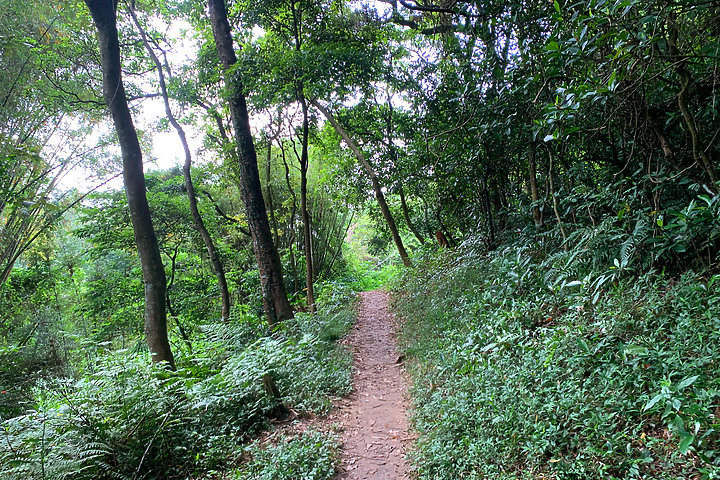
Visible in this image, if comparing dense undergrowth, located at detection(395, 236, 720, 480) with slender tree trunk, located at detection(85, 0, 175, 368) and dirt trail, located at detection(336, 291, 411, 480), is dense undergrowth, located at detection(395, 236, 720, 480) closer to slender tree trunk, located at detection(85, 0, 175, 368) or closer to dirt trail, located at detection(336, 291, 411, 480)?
dirt trail, located at detection(336, 291, 411, 480)

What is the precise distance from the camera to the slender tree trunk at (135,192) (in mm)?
4559

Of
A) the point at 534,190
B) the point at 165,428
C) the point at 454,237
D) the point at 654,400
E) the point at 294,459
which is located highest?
the point at 534,190

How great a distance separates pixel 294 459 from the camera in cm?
304

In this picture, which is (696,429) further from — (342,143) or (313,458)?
(342,143)

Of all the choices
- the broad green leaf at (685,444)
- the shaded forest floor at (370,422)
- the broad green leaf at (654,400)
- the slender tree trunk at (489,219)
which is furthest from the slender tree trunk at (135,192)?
the slender tree trunk at (489,219)

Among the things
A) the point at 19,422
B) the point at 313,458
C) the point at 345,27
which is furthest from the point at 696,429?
the point at 345,27

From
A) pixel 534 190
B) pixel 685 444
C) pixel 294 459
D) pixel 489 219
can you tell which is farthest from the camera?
pixel 489 219

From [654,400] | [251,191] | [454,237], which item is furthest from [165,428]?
[454,237]

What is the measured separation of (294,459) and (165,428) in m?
1.38

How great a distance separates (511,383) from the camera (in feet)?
9.77

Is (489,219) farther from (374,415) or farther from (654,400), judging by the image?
(654,400)

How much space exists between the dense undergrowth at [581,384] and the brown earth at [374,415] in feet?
1.00

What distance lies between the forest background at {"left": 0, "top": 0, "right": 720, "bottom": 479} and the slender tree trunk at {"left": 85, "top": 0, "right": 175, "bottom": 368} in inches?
1.2

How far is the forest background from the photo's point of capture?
2453mm
